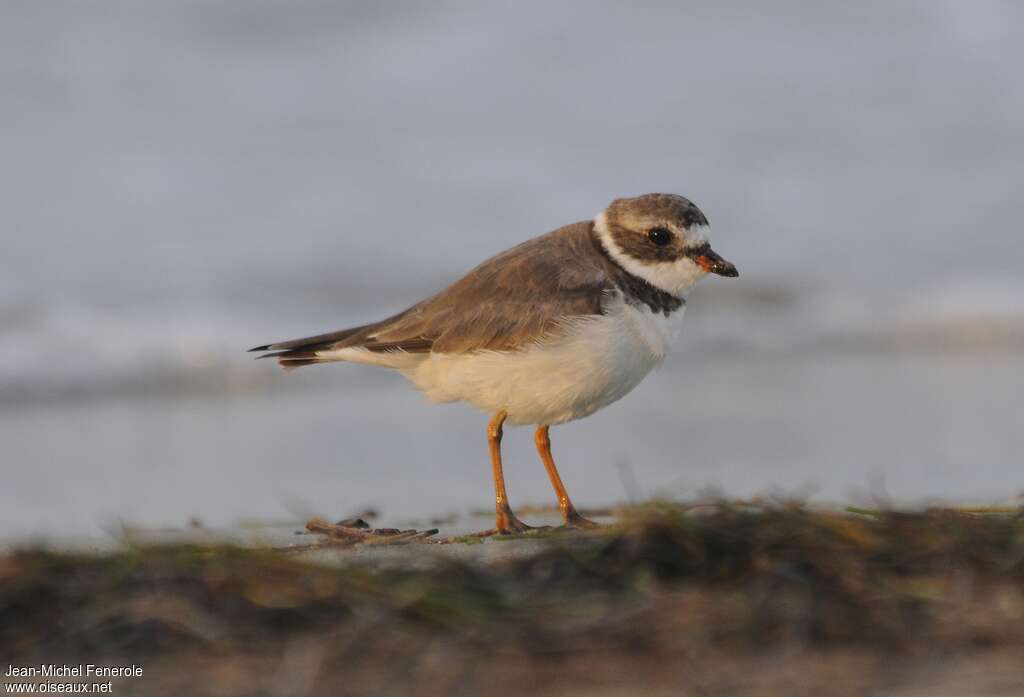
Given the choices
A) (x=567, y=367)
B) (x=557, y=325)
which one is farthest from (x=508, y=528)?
(x=557, y=325)

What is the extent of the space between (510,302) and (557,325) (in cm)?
28

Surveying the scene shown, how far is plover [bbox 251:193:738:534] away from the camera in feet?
16.6

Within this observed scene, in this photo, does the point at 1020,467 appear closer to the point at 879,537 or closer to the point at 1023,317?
the point at 879,537

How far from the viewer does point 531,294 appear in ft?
17.1

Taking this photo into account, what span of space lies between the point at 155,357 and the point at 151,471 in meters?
3.46

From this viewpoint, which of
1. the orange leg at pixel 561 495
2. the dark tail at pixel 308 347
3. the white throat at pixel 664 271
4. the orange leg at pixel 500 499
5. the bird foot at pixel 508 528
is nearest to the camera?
the bird foot at pixel 508 528

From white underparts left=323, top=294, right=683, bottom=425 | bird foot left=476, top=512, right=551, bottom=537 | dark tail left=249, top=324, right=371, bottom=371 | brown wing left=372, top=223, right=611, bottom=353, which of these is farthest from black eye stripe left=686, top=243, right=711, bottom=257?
dark tail left=249, top=324, right=371, bottom=371

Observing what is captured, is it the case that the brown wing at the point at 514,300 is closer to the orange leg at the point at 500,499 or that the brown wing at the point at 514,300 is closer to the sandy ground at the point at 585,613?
the orange leg at the point at 500,499

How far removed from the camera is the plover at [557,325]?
5.07 m

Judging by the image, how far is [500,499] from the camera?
5.15 meters

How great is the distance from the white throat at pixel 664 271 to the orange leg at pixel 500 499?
801 millimetres

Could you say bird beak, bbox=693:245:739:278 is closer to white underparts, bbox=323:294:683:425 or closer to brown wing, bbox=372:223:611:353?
white underparts, bbox=323:294:683:425

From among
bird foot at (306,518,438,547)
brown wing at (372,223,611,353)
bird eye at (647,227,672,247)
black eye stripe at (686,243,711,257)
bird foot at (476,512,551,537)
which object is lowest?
bird foot at (476,512,551,537)

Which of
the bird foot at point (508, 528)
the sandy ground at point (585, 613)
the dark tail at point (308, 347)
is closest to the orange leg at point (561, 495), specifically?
the bird foot at point (508, 528)
